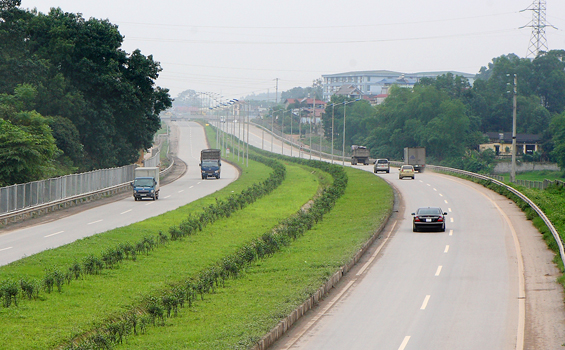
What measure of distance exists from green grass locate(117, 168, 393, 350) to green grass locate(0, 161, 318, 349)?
2.17 metres

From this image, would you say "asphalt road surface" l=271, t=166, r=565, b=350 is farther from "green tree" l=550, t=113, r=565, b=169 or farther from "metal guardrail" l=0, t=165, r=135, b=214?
"green tree" l=550, t=113, r=565, b=169

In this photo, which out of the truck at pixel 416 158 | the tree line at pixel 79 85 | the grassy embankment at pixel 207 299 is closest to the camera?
the grassy embankment at pixel 207 299

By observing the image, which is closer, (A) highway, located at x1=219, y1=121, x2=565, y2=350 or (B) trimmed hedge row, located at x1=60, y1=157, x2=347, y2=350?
(B) trimmed hedge row, located at x1=60, y1=157, x2=347, y2=350

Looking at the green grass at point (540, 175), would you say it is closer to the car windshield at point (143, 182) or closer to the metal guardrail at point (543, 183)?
the metal guardrail at point (543, 183)

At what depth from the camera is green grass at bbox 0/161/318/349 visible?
17.8 meters

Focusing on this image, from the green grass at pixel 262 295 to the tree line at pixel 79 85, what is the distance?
30.5 metres

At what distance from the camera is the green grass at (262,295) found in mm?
16375

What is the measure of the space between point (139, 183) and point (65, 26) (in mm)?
21289

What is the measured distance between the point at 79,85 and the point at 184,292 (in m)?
54.4

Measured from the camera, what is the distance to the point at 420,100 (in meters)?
142

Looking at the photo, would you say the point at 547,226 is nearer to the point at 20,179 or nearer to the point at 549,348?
the point at 549,348

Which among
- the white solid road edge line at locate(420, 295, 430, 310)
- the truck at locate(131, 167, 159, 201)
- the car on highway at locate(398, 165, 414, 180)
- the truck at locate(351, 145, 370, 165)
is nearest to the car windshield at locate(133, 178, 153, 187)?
the truck at locate(131, 167, 159, 201)

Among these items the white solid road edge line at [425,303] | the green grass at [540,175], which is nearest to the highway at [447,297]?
the white solid road edge line at [425,303]

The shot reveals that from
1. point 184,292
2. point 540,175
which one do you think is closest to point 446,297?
point 184,292
